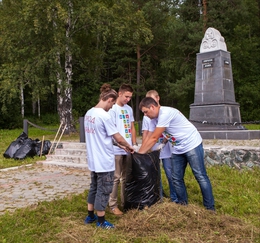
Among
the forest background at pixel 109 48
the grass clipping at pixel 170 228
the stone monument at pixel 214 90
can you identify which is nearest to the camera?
the grass clipping at pixel 170 228

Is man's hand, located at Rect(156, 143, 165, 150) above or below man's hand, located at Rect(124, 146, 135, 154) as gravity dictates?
below

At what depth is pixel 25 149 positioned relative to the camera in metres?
8.92

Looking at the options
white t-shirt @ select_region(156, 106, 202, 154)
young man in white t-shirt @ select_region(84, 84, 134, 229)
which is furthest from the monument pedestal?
young man in white t-shirt @ select_region(84, 84, 134, 229)

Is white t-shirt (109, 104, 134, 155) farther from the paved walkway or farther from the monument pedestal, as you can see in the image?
the monument pedestal

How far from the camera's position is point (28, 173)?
23.3ft

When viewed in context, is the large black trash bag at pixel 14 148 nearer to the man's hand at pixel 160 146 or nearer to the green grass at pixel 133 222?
the green grass at pixel 133 222

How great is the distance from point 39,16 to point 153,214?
11.3 metres

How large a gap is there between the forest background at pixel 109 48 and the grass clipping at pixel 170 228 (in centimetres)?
1040

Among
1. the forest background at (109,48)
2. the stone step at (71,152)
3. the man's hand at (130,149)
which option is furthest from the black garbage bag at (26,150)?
the man's hand at (130,149)

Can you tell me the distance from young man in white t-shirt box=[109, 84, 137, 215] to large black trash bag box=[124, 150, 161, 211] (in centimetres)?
13

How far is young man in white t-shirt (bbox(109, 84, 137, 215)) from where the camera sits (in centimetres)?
398

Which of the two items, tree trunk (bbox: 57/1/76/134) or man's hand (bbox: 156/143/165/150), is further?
tree trunk (bbox: 57/1/76/134)

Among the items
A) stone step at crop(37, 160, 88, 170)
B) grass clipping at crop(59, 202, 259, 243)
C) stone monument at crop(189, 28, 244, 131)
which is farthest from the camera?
stone monument at crop(189, 28, 244, 131)

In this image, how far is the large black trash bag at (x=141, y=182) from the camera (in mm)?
3801
